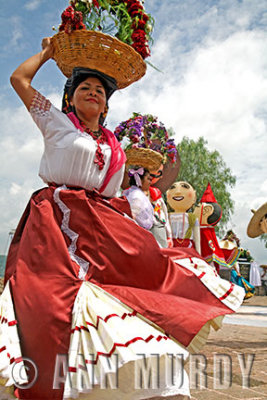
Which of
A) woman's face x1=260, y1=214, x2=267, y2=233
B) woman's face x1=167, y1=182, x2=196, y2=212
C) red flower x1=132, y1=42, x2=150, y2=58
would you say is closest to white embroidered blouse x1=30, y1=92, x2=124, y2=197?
red flower x1=132, y1=42, x2=150, y2=58

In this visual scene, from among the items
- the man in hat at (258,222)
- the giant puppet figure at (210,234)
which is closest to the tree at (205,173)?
the giant puppet figure at (210,234)

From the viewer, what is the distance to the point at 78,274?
1.91 meters

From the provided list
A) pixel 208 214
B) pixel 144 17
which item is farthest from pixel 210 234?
pixel 144 17

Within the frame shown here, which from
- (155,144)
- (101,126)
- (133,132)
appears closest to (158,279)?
(101,126)

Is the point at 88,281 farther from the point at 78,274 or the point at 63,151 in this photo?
the point at 63,151

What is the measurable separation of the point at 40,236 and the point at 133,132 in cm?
280

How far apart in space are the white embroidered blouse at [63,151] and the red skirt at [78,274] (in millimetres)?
84

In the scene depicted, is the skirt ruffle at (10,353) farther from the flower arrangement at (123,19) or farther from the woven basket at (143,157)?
the woven basket at (143,157)

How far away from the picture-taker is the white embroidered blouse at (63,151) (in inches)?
86.0

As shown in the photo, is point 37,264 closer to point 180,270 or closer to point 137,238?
point 137,238

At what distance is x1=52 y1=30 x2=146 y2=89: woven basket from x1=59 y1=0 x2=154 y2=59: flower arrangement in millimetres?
101

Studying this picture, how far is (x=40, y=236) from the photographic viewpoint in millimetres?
1974

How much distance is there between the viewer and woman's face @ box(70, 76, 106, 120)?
2451 mm

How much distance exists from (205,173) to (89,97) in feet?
70.6
